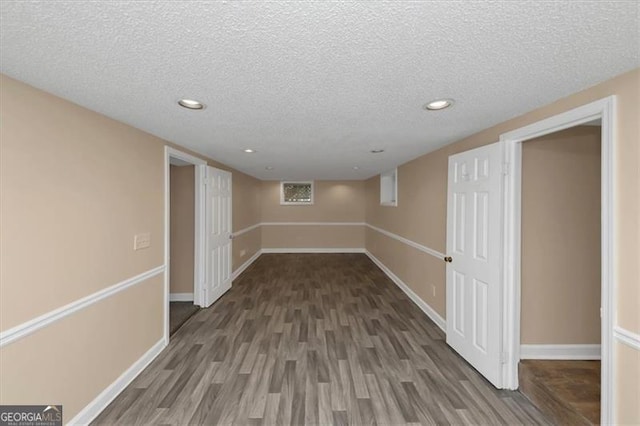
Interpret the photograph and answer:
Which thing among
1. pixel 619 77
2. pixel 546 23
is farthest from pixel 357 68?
pixel 619 77

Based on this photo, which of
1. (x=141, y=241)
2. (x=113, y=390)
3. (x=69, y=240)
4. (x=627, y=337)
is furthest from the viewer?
(x=141, y=241)

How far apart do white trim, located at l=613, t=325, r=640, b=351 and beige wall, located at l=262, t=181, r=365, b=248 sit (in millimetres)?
6874

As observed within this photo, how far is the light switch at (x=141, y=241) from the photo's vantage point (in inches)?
95.0

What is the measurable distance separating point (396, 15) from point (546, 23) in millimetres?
549

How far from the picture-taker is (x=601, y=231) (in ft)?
5.35

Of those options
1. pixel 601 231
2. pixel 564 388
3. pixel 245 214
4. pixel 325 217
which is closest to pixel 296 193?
pixel 325 217

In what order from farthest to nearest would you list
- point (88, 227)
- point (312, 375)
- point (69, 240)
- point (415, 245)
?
point (415, 245)
point (312, 375)
point (88, 227)
point (69, 240)

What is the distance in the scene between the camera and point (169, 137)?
2717 mm

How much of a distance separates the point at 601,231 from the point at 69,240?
3268 millimetres

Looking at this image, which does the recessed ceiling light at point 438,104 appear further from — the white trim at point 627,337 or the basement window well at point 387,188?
the basement window well at point 387,188

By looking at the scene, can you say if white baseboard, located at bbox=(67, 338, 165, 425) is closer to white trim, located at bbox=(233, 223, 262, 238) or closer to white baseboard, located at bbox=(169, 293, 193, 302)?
white baseboard, located at bbox=(169, 293, 193, 302)

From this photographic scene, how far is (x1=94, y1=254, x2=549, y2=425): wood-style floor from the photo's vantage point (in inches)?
75.9

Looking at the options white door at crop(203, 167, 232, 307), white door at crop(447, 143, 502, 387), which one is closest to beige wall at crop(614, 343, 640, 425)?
Result: white door at crop(447, 143, 502, 387)

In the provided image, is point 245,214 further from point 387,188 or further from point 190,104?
point 190,104
